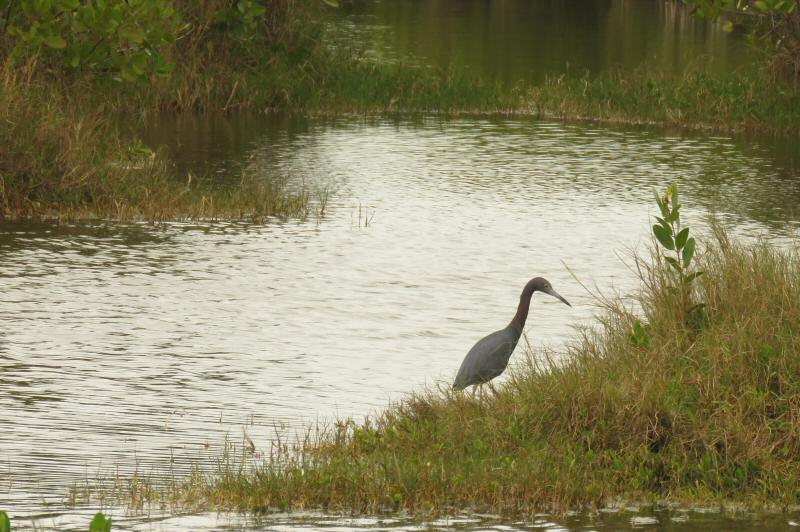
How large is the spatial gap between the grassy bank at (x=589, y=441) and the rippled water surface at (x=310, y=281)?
31cm

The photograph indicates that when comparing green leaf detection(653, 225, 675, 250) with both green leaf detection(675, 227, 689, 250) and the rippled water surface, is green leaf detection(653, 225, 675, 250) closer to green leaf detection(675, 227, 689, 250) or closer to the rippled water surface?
green leaf detection(675, 227, 689, 250)

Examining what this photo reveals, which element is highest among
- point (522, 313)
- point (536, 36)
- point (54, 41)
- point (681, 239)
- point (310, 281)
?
point (54, 41)

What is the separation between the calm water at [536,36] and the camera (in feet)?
112

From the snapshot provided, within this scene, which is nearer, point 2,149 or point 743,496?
point 743,496

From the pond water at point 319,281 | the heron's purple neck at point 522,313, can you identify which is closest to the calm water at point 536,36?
the pond water at point 319,281

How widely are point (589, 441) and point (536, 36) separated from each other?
117 ft

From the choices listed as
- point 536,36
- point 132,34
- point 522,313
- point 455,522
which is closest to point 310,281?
point 132,34

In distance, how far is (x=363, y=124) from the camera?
80.1 feet

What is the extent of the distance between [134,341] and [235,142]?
1128cm

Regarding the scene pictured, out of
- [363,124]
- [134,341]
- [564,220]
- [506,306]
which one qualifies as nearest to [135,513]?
[134,341]

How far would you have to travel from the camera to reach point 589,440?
7.54 m

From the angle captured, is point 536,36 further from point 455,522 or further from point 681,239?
point 455,522

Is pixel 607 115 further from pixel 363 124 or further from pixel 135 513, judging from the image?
pixel 135 513

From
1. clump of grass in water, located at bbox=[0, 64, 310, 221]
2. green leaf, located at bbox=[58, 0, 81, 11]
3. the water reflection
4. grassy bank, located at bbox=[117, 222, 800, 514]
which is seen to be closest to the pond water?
the water reflection
